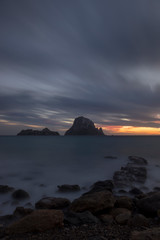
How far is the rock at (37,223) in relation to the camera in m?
5.39

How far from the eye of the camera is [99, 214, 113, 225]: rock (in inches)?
246

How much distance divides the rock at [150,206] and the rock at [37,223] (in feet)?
12.8

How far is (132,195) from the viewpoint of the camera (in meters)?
10.5

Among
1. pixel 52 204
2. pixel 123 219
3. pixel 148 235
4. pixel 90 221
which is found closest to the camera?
pixel 148 235

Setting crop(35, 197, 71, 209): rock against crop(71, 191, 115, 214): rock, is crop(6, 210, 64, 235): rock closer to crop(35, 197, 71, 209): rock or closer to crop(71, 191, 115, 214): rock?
crop(71, 191, 115, 214): rock

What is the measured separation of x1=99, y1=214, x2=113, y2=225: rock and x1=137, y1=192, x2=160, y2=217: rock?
175cm

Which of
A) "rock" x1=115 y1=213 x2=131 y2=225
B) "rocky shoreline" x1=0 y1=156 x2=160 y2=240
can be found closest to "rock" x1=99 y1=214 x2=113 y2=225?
"rocky shoreline" x1=0 y1=156 x2=160 y2=240

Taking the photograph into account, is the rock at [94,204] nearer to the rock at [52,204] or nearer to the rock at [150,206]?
the rock at [52,204]

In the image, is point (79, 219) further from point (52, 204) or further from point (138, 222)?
point (52, 204)

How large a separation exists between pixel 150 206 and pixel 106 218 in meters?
2.21

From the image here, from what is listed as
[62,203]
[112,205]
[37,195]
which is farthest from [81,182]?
[112,205]

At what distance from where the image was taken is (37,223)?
5.53 metres

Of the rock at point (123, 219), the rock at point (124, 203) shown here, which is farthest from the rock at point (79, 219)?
the rock at point (124, 203)

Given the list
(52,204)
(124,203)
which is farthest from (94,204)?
(52,204)
